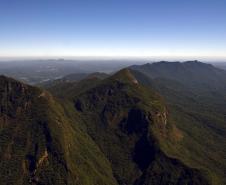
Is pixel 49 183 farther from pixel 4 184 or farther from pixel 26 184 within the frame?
pixel 4 184

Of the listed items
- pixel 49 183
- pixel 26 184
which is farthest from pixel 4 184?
pixel 49 183
